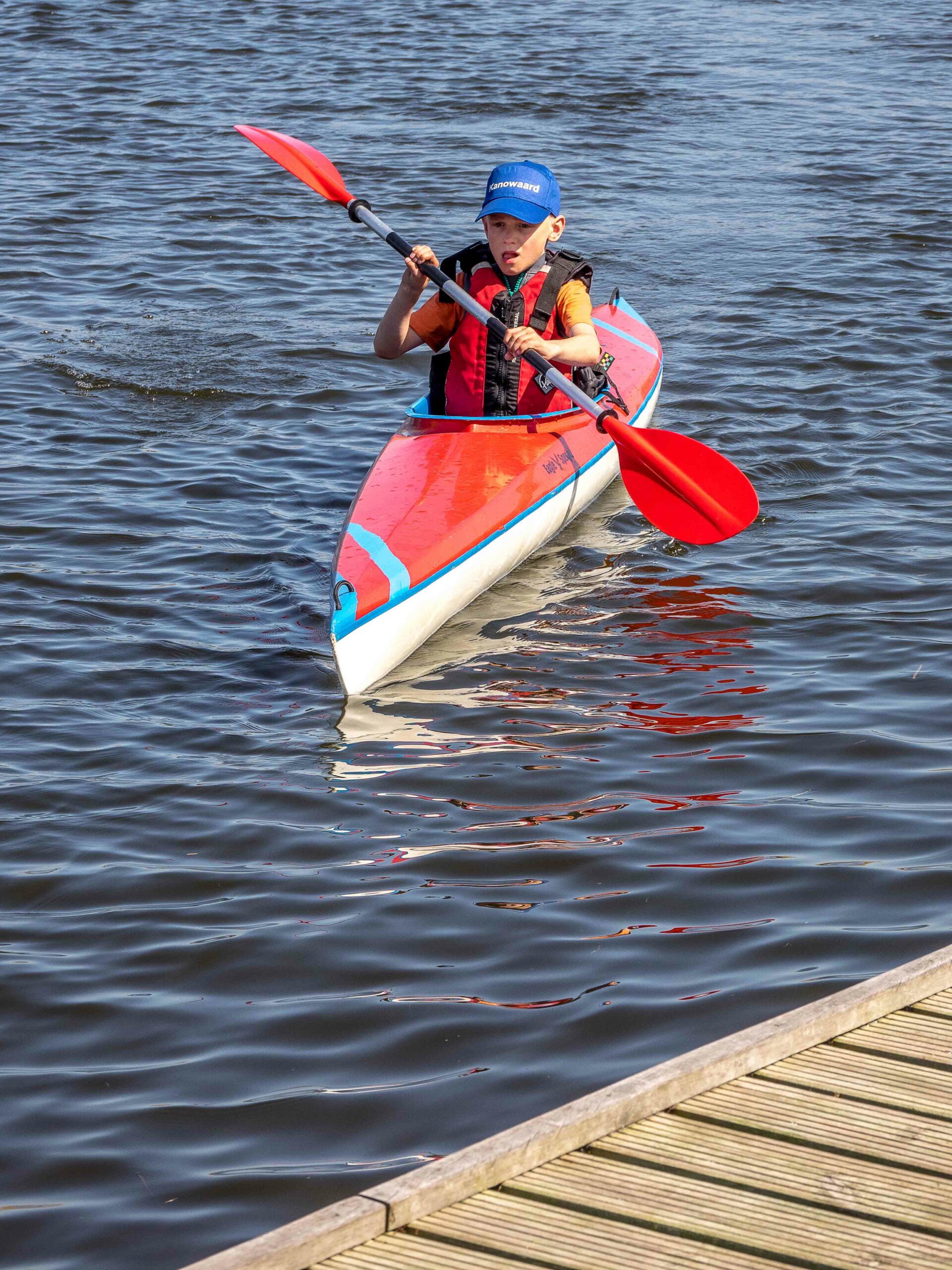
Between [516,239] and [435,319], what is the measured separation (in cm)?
41

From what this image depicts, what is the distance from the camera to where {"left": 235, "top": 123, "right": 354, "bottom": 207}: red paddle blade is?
611 cm

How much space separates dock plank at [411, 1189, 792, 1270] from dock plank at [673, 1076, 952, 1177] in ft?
0.89

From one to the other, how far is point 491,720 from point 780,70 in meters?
11.8

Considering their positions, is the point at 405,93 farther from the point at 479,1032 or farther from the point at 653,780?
the point at 479,1032

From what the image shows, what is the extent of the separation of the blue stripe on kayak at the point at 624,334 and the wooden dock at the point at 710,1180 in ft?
15.1

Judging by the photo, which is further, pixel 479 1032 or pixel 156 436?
pixel 156 436

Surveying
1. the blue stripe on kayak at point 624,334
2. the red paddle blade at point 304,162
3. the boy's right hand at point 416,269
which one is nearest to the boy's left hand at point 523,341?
the boy's right hand at point 416,269

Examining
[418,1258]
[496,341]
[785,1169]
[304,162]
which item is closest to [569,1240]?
[418,1258]

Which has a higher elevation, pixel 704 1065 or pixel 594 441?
pixel 594 441

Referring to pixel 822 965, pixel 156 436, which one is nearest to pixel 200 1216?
pixel 822 965

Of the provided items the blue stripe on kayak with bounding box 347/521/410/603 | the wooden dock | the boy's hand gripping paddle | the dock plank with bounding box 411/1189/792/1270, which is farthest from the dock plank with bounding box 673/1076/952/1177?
the boy's hand gripping paddle

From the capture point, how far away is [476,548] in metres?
4.75

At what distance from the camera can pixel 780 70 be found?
1411 cm

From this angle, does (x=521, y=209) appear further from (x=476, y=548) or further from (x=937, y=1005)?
(x=937, y=1005)
